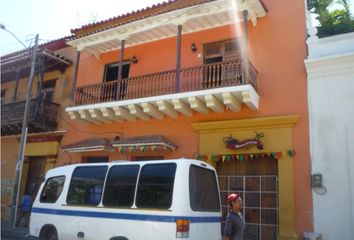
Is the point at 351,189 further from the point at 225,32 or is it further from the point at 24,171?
the point at 24,171

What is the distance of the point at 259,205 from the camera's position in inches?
396

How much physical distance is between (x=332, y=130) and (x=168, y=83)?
5.42 meters

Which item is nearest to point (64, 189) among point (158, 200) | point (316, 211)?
point (158, 200)

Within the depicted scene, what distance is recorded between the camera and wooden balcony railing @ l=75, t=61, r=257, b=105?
10656mm

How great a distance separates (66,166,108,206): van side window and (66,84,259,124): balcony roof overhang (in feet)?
12.9

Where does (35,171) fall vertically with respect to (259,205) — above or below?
above

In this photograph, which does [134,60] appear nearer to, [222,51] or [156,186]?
[222,51]

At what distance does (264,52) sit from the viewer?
11.1 metres

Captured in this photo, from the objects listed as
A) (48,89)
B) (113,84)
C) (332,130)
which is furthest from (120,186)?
(48,89)

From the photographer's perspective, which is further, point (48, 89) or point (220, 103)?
point (48, 89)

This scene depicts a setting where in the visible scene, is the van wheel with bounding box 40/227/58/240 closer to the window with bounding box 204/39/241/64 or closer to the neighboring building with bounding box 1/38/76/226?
the neighboring building with bounding box 1/38/76/226

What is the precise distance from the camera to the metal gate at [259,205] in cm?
981

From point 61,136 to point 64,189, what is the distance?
699 cm

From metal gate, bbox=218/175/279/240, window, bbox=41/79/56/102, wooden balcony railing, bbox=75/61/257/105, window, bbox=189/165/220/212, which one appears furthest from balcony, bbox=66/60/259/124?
window, bbox=189/165/220/212
